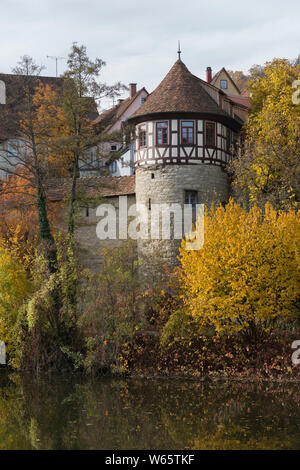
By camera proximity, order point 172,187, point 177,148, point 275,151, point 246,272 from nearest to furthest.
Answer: point 246,272, point 275,151, point 177,148, point 172,187

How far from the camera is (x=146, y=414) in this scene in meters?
15.1

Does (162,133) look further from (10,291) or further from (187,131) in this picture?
(10,291)

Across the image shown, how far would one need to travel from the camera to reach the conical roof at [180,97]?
26.9 meters

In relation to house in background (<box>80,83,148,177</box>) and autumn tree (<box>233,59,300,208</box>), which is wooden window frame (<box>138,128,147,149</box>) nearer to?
house in background (<box>80,83,148,177</box>)

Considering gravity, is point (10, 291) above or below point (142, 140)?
below

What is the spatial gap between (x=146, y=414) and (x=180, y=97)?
16.2 meters

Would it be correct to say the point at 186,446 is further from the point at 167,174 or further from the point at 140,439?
the point at 167,174

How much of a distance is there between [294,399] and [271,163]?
1264 centimetres

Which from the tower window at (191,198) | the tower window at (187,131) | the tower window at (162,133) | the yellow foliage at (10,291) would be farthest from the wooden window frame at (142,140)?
the yellow foliage at (10,291)

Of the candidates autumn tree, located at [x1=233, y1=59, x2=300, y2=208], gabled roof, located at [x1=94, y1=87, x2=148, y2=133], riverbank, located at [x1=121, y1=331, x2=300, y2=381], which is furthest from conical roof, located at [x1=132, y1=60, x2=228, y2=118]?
riverbank, located at [x1=121, y1=331, x2=300, y2=381]

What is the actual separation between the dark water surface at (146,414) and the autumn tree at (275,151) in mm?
9424

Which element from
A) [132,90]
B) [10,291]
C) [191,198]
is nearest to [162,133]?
[191,198]

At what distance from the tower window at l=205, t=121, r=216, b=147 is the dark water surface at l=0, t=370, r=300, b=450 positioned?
12380mm

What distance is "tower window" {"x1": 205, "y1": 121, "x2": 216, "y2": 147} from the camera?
→ 2750cm
